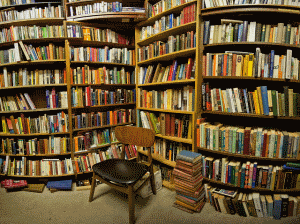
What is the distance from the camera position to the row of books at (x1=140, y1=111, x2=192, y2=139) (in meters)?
1.98

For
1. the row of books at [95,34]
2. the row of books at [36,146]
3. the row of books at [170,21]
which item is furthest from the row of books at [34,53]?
the row of books at [170,21]

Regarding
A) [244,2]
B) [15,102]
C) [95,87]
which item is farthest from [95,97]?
[244,2]

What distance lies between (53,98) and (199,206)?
227 cm

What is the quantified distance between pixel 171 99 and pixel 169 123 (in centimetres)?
32

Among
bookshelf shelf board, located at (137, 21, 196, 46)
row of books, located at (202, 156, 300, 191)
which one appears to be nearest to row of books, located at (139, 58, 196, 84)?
bookshelf shelf board, located at (137, 21, 196, 46)

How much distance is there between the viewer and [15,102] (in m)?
2.25

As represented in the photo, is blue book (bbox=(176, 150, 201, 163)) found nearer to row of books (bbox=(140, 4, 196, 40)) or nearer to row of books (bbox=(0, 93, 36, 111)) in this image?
row of books (bbox=(140, 4, 196, 40))

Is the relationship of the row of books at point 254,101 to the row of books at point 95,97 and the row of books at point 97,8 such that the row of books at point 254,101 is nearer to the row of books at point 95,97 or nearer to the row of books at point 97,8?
the row of books at point 95,97

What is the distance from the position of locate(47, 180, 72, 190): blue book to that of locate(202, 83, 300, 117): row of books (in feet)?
6.70

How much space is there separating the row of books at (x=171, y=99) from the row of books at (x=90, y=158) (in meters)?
0.85

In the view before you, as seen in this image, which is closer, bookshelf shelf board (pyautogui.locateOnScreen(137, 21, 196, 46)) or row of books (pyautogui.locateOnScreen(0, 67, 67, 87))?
bookshelf shelf board (pyautogui.locateOnScreen(137, 21, 196, 46))

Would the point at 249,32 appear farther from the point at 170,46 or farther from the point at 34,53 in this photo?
the point at 34,53

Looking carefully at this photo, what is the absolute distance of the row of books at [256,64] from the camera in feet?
5.08

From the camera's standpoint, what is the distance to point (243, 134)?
1.64 meters
